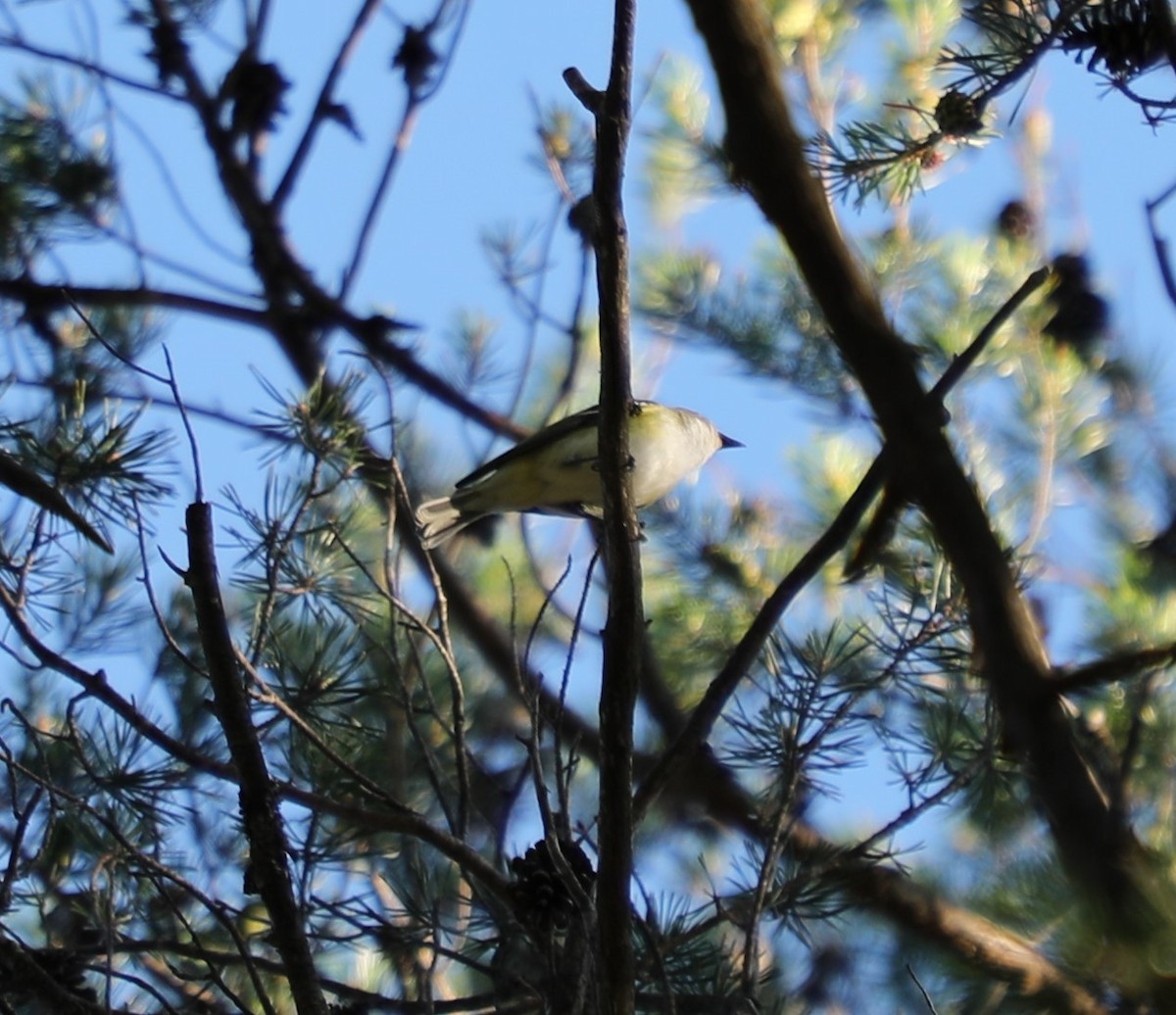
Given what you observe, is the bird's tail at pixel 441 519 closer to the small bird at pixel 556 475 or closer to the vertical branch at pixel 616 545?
the small bird at pixel 556 475

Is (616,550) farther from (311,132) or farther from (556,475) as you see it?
(311,132)

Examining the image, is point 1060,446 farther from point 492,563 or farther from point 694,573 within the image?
point 492,563

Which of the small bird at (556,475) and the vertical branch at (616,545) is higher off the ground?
the small bird at (556,475)

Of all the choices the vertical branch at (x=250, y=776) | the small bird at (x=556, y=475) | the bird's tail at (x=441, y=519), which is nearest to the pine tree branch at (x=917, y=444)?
the vertical branch at (x=250, y=776)

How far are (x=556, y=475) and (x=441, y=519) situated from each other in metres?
0.26

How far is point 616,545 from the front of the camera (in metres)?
1.47

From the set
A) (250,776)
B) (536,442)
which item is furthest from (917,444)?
(536,442)

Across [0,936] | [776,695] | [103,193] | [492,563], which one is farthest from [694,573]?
[0,936]

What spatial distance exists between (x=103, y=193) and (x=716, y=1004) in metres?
2.47

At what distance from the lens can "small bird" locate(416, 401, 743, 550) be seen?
10.7 feet

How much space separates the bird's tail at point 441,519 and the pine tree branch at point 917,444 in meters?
1.19

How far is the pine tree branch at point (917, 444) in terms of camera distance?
1715mm

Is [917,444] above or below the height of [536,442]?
below

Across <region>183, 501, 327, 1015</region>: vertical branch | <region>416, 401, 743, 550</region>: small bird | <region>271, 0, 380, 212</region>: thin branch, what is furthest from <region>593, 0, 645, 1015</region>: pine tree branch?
<region>271, 0, 380, 212</region>: thin branch
